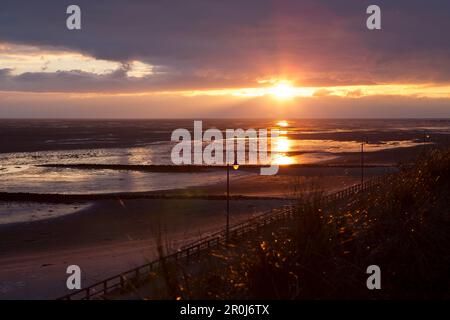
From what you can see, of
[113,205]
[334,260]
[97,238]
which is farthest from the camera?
[113,205]

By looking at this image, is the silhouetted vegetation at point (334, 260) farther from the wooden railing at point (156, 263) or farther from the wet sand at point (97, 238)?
the wet sand at point (97, 238)

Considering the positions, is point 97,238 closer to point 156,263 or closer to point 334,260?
point 156,263

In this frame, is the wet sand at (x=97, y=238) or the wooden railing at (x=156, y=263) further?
the wet sand at (x=97, y=238)

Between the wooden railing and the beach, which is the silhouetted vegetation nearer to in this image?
the wooden railing

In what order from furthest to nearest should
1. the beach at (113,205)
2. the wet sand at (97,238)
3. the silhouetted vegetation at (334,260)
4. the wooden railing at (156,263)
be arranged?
the beach at (113,205) < the wet sand at (97,238) < the wooden railing at (156,263) < the silhouetted vegetation at (334,260)

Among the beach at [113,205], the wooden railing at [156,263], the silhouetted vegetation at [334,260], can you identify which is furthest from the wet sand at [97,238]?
the silhouetted vegetation at [334,260]

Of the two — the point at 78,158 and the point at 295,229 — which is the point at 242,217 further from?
the point at 78,158

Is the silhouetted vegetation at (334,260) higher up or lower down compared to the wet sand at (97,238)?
higher up

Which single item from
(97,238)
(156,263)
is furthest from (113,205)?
(156,263)

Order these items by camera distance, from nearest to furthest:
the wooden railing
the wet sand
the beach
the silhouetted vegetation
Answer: the silhouetted vegetation, the wooden railing, the wet sand, the beach

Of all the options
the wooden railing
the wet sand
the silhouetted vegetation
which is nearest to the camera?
the silhouetted vegetation

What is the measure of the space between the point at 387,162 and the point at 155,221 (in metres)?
43.5

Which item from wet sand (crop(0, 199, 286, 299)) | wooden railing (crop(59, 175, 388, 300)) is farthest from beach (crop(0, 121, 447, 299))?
wooden railing (crop(59, 175, 388, 300))
